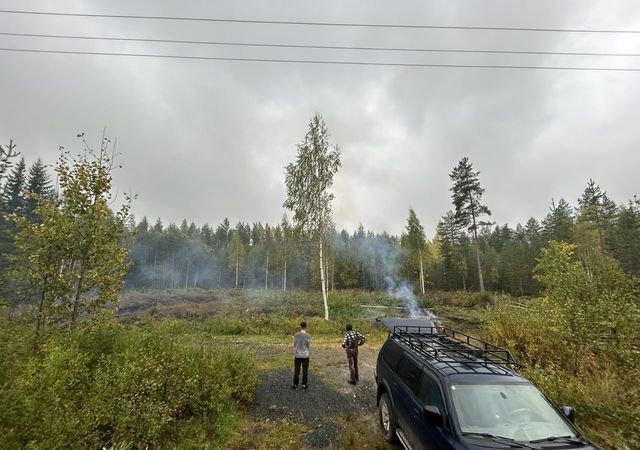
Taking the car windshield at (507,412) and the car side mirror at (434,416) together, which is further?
Result: the car side mirror at (434,416)

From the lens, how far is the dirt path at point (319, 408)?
590 cm

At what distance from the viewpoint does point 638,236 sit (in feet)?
114

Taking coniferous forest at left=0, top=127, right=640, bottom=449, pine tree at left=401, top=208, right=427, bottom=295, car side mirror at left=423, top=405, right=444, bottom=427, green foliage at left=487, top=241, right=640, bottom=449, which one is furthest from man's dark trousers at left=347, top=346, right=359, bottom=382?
pine tree at left=401, top=208, right=427, bottom=295

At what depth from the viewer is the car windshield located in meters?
3.69

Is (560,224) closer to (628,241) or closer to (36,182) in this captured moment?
(628,241)

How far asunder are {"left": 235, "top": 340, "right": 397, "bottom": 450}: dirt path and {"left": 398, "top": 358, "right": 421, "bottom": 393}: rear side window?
1.51 metres

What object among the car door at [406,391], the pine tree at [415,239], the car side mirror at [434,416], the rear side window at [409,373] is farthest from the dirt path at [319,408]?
the pine tree at [415,239]

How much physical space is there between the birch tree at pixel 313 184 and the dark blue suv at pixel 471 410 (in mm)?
15863

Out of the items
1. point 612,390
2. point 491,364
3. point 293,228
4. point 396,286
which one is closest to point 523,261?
point 396,286

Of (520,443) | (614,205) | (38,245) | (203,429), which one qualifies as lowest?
(203,429)

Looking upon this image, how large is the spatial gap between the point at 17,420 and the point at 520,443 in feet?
18.1

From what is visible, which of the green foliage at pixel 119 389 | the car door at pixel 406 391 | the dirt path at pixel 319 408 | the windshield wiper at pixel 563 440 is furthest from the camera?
the dirt path at pixel 319 408

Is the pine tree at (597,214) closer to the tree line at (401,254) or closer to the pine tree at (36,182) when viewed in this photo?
the tree line at (401,254)

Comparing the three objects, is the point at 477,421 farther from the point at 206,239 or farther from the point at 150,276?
the point at 206,239
